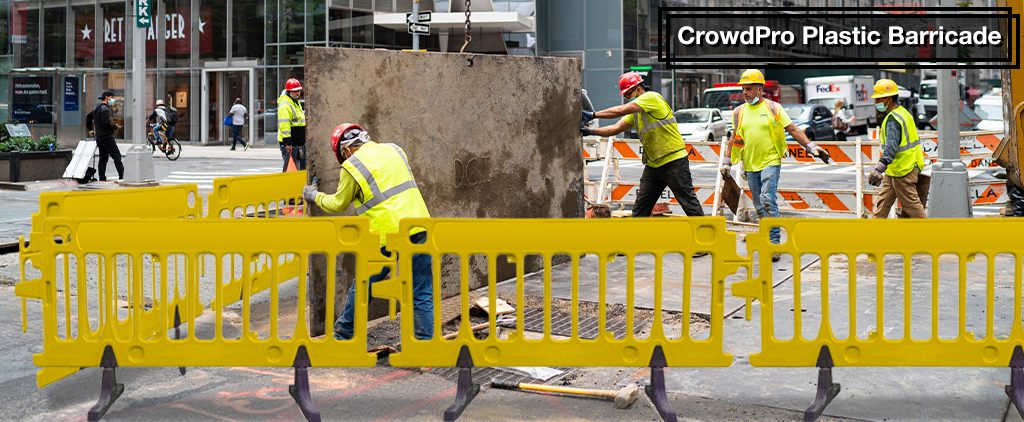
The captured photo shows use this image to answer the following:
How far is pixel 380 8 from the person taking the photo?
107 ft

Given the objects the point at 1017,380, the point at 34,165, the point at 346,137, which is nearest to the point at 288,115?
the point at 34,165

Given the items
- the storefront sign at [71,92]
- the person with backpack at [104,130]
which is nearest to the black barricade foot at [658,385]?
the person with backpack at [104,130]

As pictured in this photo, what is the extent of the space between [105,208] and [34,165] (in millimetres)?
13334

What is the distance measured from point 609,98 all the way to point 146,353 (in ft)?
107

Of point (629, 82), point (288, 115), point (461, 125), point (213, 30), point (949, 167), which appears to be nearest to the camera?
point (461, 125)

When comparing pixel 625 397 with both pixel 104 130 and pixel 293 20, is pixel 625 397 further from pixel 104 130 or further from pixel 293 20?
pixel 293 20

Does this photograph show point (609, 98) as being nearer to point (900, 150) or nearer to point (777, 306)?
point (900, 150)

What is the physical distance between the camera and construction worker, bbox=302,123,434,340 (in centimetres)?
544

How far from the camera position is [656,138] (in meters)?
8.84

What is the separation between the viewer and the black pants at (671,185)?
8.88m

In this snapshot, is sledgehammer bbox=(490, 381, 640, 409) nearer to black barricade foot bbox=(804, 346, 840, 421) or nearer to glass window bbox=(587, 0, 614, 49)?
black barricade foot bbox=(804, 346, 840, 421)

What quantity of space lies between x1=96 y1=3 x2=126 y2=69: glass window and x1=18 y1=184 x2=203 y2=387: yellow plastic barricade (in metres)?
30.6

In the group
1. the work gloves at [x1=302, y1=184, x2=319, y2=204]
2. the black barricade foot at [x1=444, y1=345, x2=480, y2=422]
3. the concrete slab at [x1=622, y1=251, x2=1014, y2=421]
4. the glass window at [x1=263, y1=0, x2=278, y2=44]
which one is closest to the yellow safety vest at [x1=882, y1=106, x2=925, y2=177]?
the concrete slab at [x1=622, y1=251, x2=1014, y2=421]

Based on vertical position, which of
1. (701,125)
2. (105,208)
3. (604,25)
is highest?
(604,25)
